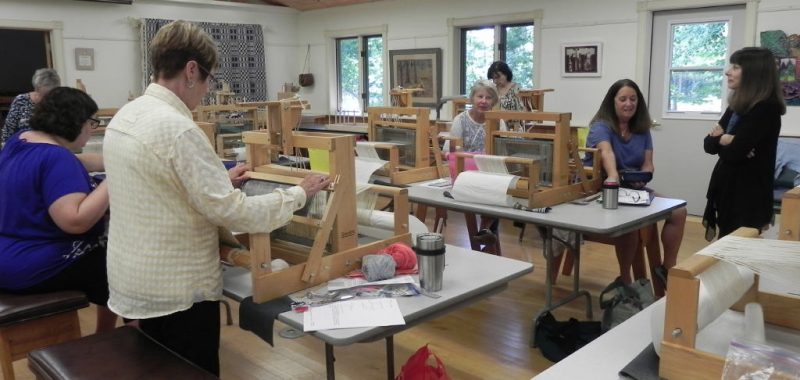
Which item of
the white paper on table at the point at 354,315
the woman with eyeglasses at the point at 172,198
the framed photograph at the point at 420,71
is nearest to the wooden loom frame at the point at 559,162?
the white paper on table at the point at 354,315

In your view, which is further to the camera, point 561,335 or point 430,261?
point 561,335

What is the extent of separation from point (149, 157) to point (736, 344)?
1.40 m

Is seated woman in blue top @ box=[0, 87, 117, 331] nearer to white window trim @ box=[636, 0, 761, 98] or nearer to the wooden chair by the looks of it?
the wooden chair

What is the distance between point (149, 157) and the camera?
1607 mm

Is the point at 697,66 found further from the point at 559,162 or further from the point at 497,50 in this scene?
the point at 559,162

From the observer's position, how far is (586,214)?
291 cm

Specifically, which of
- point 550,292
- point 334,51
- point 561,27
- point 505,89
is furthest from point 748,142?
point 334,51

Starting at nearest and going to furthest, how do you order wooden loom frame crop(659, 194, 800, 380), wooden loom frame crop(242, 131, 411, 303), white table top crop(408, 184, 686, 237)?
wooden loom frame crop(659, 194, 800, 380)
wooden loom frame crop(242, 131, 411, 303)
white table top crop(408, 184, 686, 237)

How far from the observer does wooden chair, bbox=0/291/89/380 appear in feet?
7.27

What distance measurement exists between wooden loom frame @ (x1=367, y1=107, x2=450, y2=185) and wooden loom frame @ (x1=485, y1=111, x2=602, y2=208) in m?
0.51

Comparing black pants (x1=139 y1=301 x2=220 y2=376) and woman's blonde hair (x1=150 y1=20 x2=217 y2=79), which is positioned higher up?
woman's blonde hair (x1=150 y1=20 x2=217 y2=79)

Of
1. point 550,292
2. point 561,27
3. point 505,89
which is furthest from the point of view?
point 561,27

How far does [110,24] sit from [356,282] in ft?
24.0

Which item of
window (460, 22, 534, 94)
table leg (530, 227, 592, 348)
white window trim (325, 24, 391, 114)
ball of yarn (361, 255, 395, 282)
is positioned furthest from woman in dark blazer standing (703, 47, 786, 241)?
white window trim (325, 24, 391, 114)
